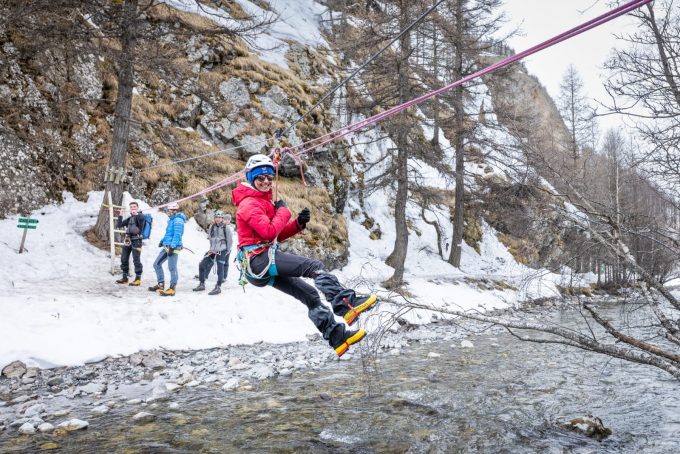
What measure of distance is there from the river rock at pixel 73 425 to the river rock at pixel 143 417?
52 cm

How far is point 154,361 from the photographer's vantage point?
745cm

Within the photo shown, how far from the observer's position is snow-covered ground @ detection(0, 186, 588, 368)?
720cm

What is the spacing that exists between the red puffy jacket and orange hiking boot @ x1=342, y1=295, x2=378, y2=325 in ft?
3.77

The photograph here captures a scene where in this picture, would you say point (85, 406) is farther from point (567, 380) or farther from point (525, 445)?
point (567, 380)

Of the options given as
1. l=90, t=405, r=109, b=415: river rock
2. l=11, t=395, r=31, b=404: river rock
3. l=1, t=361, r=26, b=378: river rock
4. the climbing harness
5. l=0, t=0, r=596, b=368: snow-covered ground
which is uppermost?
the climbing harness

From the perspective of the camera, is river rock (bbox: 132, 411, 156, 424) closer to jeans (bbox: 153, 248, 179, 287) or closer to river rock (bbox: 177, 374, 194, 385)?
river rock (bbox: 177, 374, 194, 385)

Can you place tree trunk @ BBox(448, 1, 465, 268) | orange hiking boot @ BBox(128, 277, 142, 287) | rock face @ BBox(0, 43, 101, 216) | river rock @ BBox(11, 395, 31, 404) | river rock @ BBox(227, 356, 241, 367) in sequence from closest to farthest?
river rock @ BBox(11, 395, 31, 404), river rock @ BBox(227, 356, 241, 367), orange hiking boot @ BBox(128, 277, 142, 287), rock face @ BBox(0, 43, 101, 216), tree trunk @ BBox(448, 1, 465, 268)

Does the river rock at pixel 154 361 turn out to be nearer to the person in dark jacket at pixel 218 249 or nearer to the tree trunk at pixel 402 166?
the person in dark jacket at pixel 218 249

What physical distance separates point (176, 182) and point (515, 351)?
11.7 meters

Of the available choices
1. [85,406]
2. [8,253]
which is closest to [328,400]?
[85,406]

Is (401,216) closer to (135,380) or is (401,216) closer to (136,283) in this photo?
(136,283)

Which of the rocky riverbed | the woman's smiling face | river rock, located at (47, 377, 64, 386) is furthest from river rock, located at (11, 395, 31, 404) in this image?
the woman's smiling face

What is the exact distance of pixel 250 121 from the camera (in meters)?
18.0

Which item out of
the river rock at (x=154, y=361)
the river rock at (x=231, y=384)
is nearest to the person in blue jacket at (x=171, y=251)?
the river rock at (x=154, y=361)
